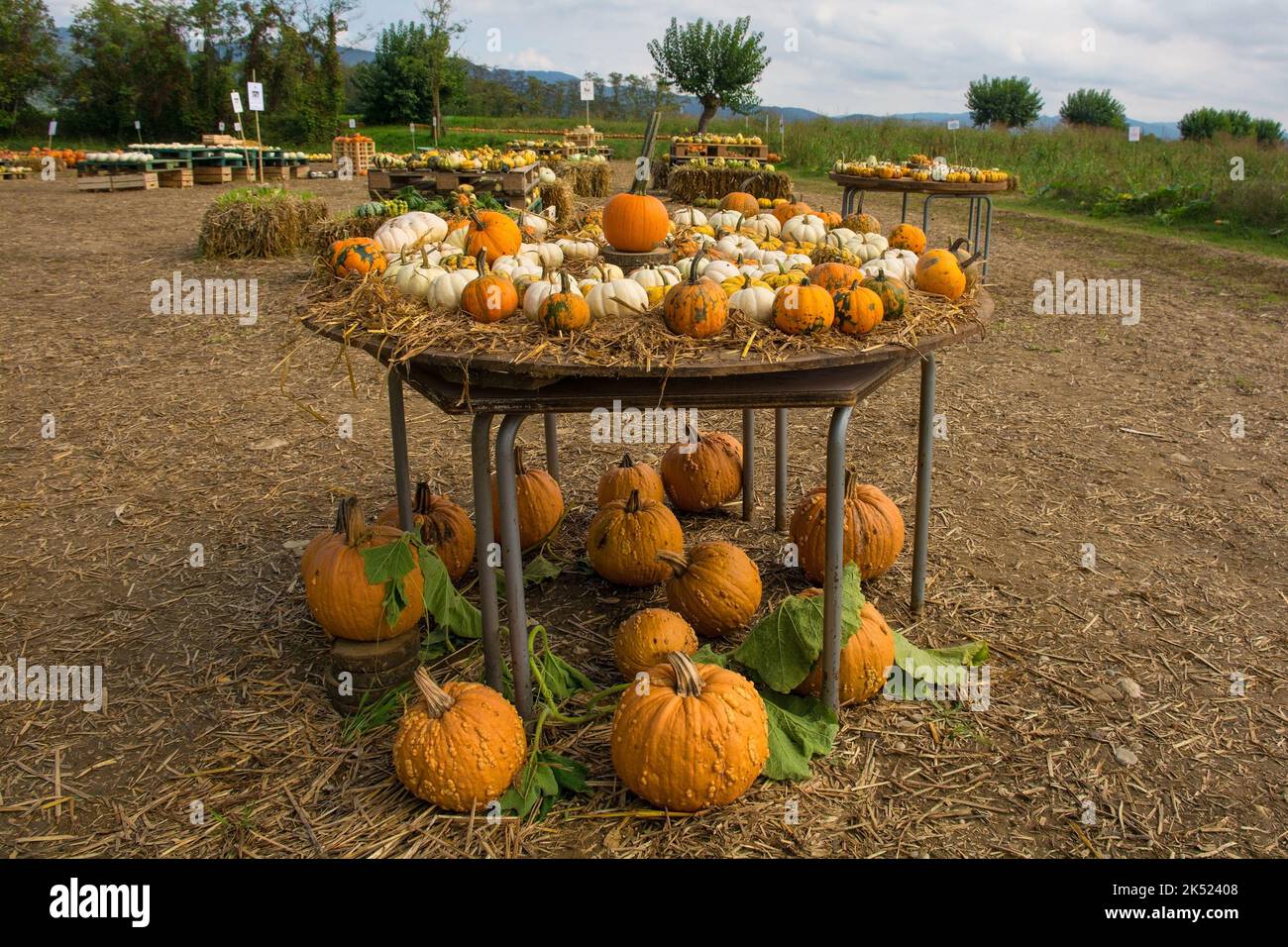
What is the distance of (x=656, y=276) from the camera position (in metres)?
2.99

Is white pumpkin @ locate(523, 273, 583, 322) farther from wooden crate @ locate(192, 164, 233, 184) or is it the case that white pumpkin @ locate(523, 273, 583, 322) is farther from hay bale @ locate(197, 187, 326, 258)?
wooden crate @ locate(192, 164, 233, 184)

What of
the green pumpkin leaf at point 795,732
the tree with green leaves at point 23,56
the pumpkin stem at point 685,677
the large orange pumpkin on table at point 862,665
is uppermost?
the tree with green leaves at point 23,56

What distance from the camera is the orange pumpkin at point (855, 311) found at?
102 inches

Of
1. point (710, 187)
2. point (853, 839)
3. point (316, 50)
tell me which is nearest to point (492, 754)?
point (853, 839)

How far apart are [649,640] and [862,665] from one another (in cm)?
69

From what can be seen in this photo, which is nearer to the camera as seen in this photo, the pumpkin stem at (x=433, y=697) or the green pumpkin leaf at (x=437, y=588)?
the pumpkin stem at (x=433, y=697)

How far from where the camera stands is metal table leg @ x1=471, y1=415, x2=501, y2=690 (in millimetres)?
2623

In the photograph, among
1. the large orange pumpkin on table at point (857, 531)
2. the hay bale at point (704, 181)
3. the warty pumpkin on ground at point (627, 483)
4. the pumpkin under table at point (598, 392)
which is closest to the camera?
the pumpkin under table at point (598, 392)

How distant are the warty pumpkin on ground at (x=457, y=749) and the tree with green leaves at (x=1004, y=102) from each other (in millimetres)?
56389

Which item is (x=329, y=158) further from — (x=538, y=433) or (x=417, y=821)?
(x=417, y=821)

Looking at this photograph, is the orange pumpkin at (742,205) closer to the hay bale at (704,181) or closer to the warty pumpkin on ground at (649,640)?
the warty pumpkin on ground at (649,640)

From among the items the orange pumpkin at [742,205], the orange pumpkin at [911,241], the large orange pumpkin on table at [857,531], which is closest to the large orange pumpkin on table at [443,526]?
the large orange pumpkin on table at [857,531]

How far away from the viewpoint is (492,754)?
2.50 m
